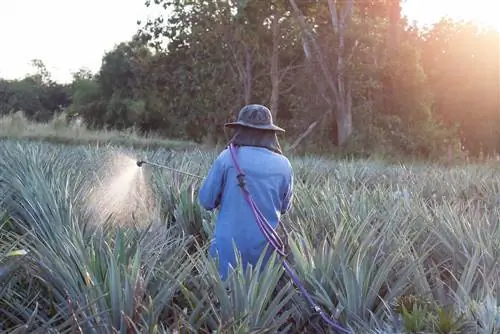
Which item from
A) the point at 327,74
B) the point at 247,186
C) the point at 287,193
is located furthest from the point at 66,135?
the point at 247,186

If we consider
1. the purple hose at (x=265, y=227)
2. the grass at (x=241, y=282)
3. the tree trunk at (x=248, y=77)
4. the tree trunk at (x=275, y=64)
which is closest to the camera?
the grass at (x=241, y=282)

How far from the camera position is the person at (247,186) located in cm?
423

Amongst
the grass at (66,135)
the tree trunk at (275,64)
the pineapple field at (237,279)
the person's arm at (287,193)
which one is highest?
the tree trunk at (275,64)

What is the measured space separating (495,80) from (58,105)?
113 ft

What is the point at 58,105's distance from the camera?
2173 inches

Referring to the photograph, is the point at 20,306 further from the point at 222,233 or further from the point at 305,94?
the point at 305,94

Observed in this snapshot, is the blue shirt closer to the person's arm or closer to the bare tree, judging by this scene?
the person's arm

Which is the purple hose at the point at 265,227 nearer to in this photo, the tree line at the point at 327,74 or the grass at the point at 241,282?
the grass at the point at 241,282

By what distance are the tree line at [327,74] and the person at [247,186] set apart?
56.3 feet

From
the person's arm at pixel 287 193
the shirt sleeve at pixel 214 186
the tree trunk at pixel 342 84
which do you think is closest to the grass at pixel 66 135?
the tree trunk at pixel 342 84

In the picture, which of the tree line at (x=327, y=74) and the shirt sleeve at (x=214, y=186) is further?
the tree line at (x=327, y=74)

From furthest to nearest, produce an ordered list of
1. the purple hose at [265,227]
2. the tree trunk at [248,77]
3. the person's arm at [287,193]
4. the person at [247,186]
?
1. the tree trunk at [248,77]
2. the person's arm at [287,193]
3. the person at [247,186]
4. the purple hose at [265,227]

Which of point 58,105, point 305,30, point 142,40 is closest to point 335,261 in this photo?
point 305,30

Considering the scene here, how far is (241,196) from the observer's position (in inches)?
167
